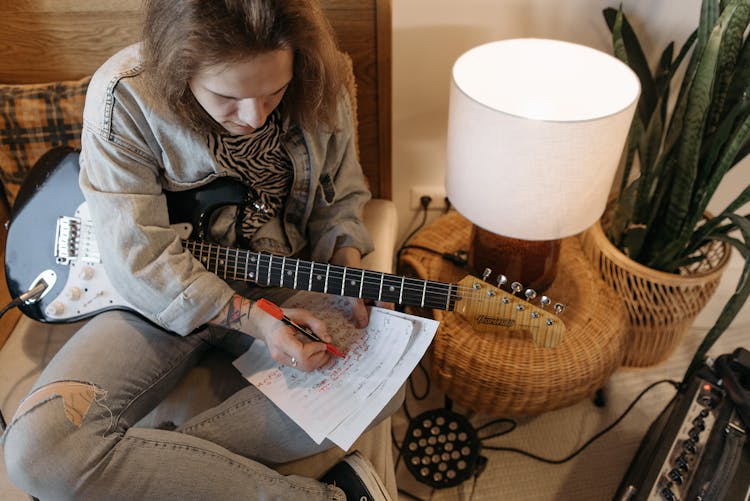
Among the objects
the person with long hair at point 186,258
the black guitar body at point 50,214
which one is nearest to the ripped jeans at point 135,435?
the person with long hair at point 186,258

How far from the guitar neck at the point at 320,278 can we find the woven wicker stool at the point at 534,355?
0.22 meters

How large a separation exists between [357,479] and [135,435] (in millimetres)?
355

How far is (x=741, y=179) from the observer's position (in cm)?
142

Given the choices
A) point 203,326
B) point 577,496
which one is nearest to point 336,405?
point 203,326

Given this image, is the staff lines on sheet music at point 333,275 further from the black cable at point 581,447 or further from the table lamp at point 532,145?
the black cable at point 581,447

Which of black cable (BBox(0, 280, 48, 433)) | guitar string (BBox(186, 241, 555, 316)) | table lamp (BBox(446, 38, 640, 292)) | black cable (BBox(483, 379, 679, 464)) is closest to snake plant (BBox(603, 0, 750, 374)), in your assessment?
table lamp (BBox(446, 38, 640, 292))

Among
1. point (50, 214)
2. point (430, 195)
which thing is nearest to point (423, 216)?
point (430, 195)

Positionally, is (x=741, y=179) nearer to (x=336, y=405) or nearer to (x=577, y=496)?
(x=577, y=496)

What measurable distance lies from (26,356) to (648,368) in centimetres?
143

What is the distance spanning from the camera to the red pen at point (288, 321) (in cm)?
94

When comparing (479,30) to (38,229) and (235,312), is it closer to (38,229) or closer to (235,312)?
(235,312)

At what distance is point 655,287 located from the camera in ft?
4.19

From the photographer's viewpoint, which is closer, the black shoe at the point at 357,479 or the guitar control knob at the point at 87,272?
the black shoe at the point at 357,479

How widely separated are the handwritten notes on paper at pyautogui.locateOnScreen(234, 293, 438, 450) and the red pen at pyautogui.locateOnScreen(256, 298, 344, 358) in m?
0.03
